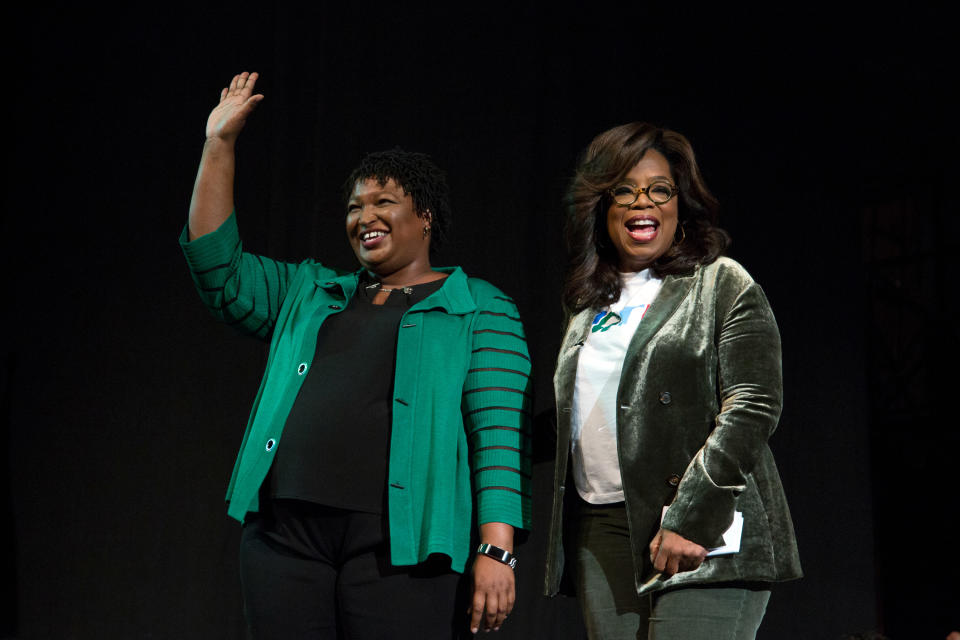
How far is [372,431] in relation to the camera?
74.9 inches

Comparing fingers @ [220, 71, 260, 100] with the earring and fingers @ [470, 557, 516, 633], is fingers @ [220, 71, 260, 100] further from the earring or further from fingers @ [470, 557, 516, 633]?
fingers @ [470, 557, 516, 633]

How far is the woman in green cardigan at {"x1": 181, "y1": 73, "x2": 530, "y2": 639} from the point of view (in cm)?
183

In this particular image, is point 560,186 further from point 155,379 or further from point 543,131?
point 155,379

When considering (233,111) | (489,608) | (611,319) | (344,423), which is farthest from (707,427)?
(233,111)

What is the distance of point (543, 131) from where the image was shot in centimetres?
362

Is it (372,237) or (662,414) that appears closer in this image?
(662,414)

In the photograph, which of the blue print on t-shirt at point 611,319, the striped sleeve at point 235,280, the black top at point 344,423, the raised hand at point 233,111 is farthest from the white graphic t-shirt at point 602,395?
the raised hand at point 233,111

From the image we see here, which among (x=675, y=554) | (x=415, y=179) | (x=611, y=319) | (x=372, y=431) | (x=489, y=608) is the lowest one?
(x=489, y=608)

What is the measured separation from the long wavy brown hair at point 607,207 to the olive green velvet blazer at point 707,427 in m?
0.13

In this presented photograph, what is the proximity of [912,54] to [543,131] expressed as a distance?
1.75 metres

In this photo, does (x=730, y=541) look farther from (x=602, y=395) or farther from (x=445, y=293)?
(x=445, y=293)

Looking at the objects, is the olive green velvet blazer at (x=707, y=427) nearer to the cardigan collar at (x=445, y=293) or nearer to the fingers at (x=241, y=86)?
the cardigan collar at (x=445, y=293)

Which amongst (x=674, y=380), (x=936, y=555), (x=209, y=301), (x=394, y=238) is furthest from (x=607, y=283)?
(x=936, y=555)

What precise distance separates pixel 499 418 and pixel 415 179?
0.59 meters
